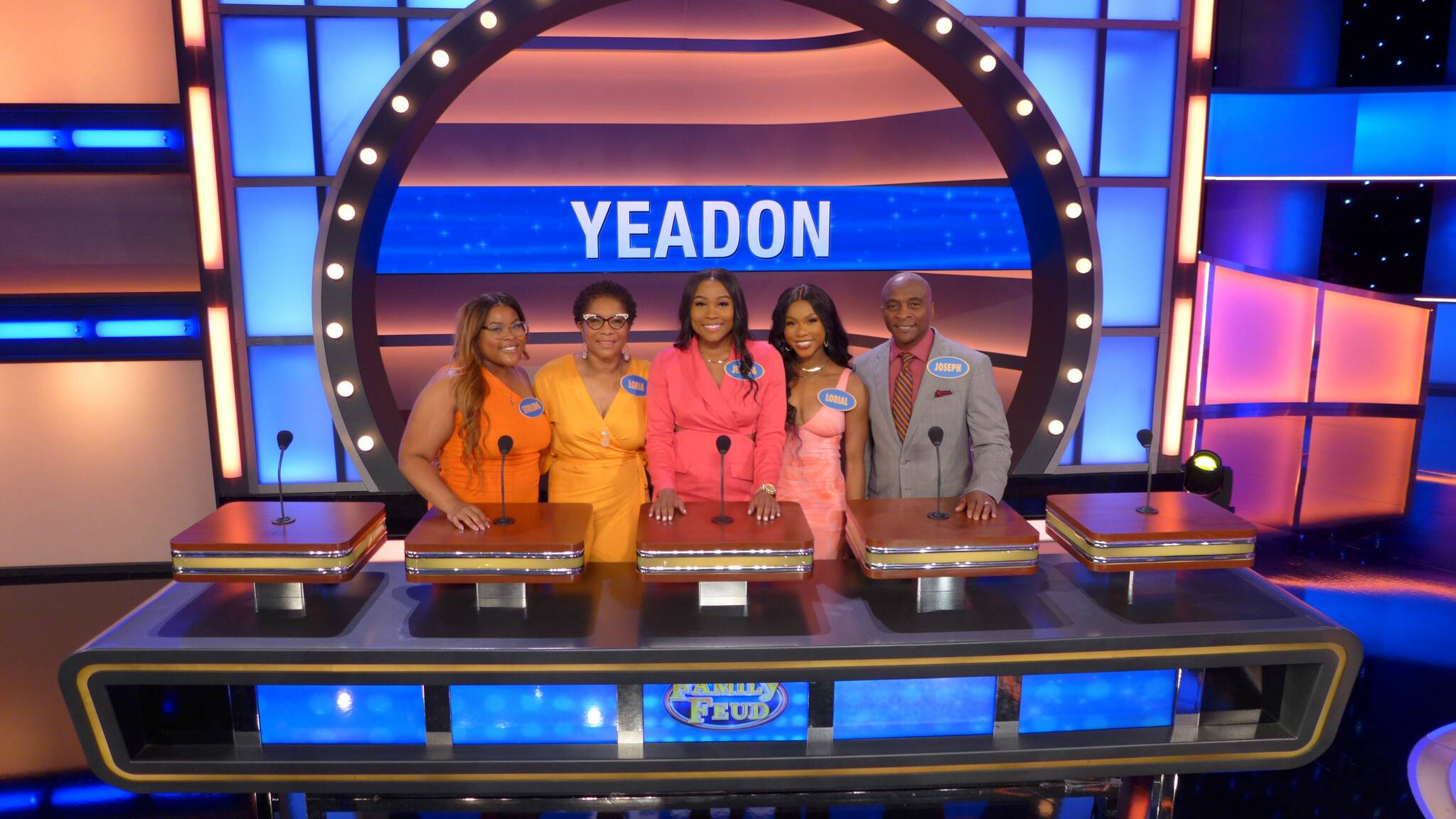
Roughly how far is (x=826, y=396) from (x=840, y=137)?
4.02 m

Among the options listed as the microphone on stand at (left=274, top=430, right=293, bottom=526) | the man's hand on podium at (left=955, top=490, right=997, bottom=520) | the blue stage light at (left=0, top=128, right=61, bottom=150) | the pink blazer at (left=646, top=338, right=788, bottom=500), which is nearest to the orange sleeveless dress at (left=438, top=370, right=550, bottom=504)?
the pink blazer at (left=646, top=338, right=788, bottom=500)

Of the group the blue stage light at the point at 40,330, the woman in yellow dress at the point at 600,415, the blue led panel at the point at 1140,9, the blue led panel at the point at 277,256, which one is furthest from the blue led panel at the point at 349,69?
the blue led panel at the point at 1140,9

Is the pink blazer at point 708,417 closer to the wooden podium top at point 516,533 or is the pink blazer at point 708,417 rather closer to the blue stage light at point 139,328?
the wooden podium top at point 516,533

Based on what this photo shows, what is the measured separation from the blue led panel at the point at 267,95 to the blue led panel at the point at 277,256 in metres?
0.12

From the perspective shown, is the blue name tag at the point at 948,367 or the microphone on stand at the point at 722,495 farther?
the blue name tag at the point at 948,367

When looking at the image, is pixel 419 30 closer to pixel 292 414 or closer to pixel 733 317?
pixel 292 414

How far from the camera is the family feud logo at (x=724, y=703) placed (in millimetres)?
2234

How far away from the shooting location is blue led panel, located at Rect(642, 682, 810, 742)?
2.23m

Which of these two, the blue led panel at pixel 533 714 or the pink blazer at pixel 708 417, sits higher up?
the pink blazer at pixel 708 417

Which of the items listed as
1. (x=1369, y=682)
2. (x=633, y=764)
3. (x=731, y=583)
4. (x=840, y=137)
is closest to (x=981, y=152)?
(x=840, y=137)

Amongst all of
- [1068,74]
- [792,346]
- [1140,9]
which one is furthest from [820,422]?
[1140,9]

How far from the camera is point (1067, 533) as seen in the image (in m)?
2.51

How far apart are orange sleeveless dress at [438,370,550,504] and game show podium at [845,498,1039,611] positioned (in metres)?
1.09

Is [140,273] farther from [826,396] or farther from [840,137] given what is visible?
[840,137]
